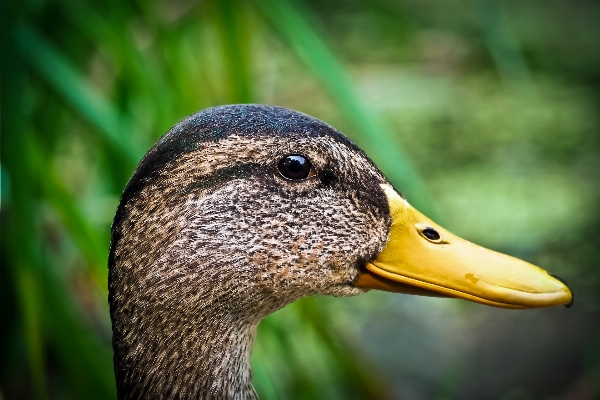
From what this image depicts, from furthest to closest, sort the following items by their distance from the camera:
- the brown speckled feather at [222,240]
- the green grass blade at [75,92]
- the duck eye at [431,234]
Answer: the green grass blade at [75,92] → the duck eye at [431,234] → the brown speckled feather at [222,240]

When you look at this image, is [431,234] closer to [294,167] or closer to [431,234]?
[431,234]

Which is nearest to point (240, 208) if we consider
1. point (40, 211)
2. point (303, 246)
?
point (303, 246)

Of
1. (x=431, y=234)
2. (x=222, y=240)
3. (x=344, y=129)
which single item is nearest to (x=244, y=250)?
(x=222, y=240)

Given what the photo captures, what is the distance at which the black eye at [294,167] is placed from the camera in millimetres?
1174


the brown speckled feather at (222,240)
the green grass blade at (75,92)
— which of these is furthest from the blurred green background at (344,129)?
the brown speckled feather at (222,240)

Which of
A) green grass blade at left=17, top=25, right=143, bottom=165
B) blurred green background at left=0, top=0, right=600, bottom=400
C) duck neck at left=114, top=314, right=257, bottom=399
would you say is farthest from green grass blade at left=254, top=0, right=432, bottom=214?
duck neck at left=114, top=314, right=257, bottom=399

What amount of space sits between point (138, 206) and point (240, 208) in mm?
Answer: 145

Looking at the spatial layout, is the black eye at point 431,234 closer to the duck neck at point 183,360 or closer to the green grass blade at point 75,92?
the duck neck at point 183,360

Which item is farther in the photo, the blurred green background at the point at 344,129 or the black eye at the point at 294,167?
the blurred green background at the point at 344,129

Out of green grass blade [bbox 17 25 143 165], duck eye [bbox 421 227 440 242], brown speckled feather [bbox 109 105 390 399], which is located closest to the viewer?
brown speckled feather [bbox 109 105 390 399]

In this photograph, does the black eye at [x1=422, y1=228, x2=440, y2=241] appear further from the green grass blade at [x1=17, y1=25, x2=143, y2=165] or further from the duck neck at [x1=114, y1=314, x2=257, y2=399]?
the green grass blade at [x1=17, y1=25, x2=143, y2=165]

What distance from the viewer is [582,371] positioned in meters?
2.57

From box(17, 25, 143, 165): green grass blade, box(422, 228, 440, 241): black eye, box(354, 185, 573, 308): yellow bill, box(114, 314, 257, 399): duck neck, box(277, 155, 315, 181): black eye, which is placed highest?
box(17, 25, 143, 165): green grass blade

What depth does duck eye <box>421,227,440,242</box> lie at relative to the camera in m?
1.25
